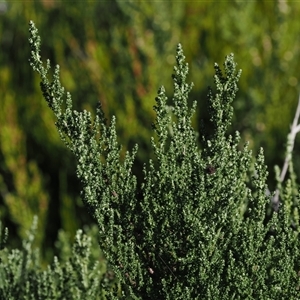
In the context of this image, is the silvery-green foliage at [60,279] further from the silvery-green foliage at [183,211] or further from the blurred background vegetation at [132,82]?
the blurred background vegetation at [132,82]

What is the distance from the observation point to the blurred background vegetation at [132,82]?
2848 mm

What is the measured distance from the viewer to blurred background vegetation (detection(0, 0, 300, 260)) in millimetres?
2848

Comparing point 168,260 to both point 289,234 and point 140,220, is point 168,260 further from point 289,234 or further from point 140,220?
point 289,234

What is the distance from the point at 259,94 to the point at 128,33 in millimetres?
670

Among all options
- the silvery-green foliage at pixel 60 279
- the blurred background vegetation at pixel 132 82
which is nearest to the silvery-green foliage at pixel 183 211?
the silvery-green foliage at pixel 60 279

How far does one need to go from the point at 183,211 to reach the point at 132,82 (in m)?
1.81

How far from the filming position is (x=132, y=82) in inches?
115

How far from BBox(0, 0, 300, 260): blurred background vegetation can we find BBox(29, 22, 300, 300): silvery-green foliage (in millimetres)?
1578

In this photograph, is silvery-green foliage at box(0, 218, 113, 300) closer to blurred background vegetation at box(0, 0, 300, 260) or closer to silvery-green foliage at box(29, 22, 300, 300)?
silvery-green foliage at box(29, 22, 300, 300)

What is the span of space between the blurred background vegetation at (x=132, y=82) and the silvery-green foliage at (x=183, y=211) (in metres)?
1.58

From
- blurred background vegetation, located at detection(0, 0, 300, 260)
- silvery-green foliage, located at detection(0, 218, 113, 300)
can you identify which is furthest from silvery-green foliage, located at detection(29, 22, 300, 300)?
blurred background vegetation, located at detection(0, 0, 300, 260)

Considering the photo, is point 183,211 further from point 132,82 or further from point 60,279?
point 132,82

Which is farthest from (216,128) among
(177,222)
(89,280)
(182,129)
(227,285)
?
(89,280)

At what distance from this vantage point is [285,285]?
120 centimetres
